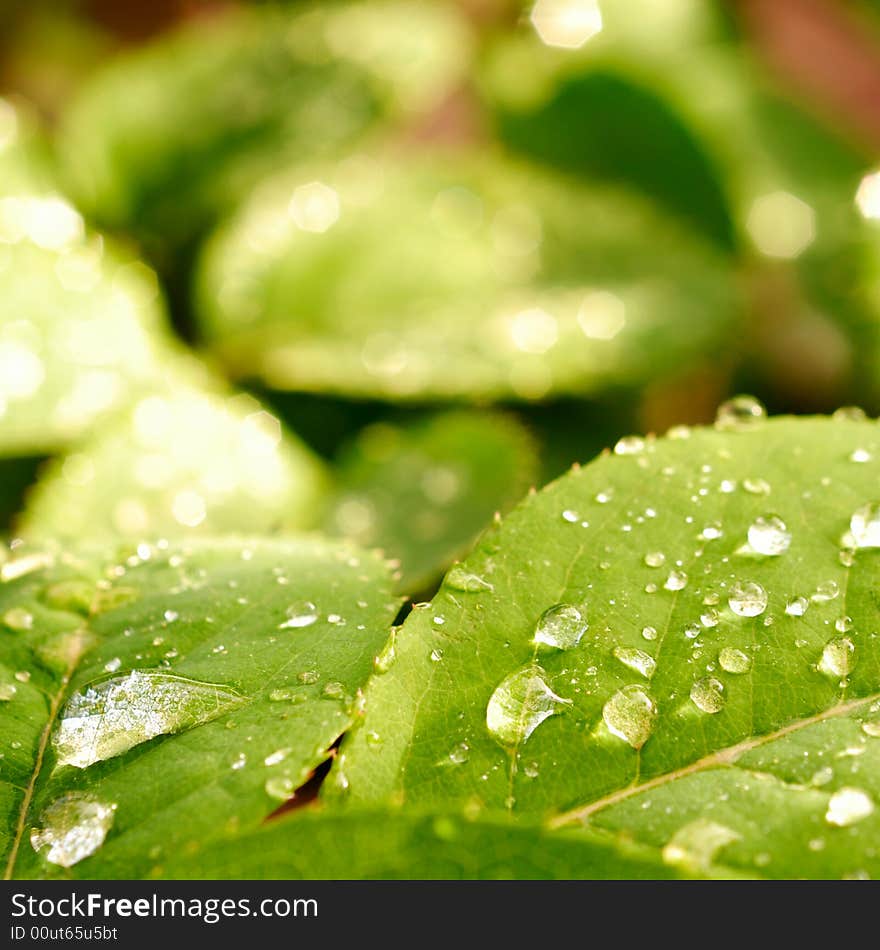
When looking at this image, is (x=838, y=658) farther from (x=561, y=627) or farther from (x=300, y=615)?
(x=300, y=615)

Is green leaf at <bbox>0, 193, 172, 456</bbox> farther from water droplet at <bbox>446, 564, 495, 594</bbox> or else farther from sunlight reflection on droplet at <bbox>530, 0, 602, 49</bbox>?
sunlight reflection on droplet at <bbox>530, 0, 602, 49</bbox>

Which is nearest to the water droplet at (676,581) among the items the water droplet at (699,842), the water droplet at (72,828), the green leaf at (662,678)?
the green leaf at (662,678)

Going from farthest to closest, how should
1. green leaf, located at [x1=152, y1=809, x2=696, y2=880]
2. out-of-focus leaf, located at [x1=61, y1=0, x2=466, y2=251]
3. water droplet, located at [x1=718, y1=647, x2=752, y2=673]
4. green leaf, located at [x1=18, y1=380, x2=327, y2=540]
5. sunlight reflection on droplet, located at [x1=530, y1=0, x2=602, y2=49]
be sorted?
1. sunlight reflection on droplet, located at [x1=530, y1=0, x2=602, y2=49]
2. out-of-focus leaf, located at [x1=61, y1=0, x2=466, y2=251]
3. green leaf, located at [x1=18, y1=380, x2=327, y2=540]
4. water droplet, located at [x1=718, y1=647, x2=752, y2=673]
5. green leaf, located at [x1=152, y1=809, x2=696, y2=880]

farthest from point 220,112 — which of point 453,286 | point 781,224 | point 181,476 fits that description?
point 781,224

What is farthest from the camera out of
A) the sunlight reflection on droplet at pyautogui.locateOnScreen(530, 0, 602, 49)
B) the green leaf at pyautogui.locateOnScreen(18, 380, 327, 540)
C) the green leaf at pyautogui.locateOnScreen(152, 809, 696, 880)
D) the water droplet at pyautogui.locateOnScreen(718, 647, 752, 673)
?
the sunlight reflection on droplet at pyautogui.locateOnScreen(530, 0, 602, 49)

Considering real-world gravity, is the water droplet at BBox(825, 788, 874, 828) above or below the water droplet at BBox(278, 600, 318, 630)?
below

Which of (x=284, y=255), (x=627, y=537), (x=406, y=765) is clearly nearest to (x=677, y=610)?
(x=627, y=537)

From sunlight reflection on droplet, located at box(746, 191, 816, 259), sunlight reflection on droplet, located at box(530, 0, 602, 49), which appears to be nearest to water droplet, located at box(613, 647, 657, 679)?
sunlight reflection on droplet, located at box(746, 191, 816, 259)
